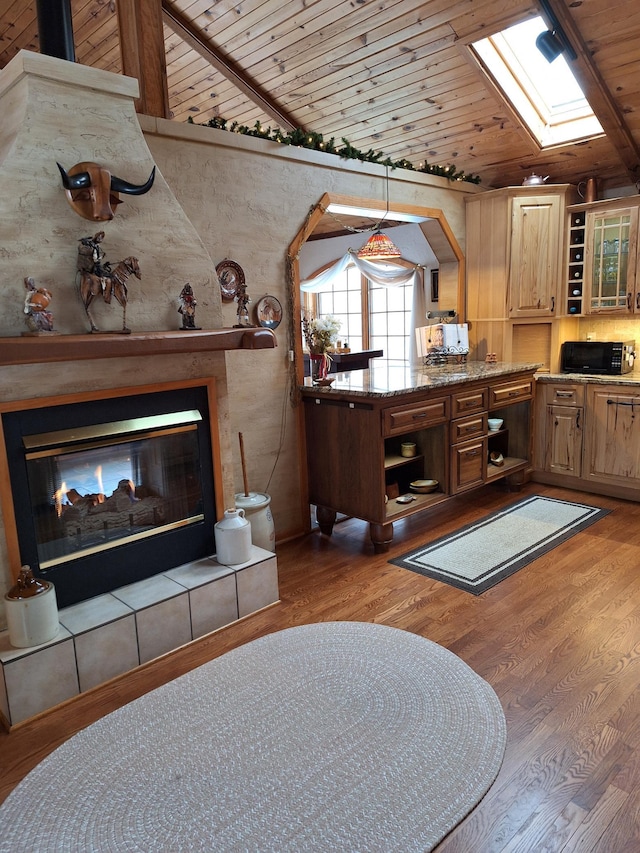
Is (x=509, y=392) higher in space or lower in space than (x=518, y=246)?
lower

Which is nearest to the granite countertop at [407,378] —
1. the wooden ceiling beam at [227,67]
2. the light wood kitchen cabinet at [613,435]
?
the light wood kitchen cabinet at [613,435]

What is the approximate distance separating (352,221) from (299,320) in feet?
12.0

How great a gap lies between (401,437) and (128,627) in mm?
2436

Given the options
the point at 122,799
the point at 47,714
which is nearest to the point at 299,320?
the point at 47,714

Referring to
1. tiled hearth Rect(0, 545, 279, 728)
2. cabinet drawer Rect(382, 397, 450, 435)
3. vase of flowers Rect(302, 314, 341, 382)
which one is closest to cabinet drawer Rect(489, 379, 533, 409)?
cabinet drawer Rect(382, 397, 450, 435)

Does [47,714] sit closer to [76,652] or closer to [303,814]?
[76,652]

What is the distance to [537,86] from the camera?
4.23m

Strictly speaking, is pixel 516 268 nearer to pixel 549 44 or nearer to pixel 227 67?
pixel 549 44

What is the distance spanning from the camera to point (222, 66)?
428cm

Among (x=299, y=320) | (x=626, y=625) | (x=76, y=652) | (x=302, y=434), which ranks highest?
(x=299, y=320)

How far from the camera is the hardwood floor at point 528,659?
1.75 m

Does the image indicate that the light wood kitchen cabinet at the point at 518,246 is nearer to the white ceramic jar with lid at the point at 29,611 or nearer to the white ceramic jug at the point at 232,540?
the white ceramic jug at the point at 232,540

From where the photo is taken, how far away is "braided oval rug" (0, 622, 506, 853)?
1.65m

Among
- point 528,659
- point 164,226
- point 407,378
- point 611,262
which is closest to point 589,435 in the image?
point 611,262
